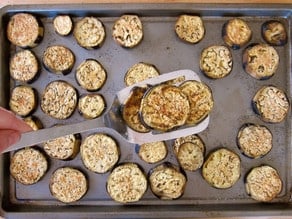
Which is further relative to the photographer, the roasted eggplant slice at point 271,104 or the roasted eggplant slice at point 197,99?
the roasted eggplant slice at point 271,104

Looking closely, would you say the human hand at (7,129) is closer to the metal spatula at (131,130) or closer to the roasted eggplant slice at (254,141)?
the metal spatula at (131,130)

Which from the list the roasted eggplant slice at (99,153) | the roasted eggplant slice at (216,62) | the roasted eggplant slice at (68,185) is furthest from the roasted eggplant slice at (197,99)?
the roasted eggplant slice at (68,185)

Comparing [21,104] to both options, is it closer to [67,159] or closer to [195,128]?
[67,159]

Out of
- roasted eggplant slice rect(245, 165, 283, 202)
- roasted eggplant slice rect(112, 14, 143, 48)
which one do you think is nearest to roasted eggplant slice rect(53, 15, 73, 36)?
roasted eggplant slice rect(112, 14, 143, 48)

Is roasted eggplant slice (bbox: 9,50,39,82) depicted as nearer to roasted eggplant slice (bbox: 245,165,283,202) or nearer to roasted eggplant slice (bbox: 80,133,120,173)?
roasted eggplant slice (bbox: 80,133,120,173)

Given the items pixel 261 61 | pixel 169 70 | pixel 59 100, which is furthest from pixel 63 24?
pixel 261 61

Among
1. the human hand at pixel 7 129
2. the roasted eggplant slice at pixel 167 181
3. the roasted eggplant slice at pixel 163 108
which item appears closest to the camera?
the human hand at pixel 7 129
